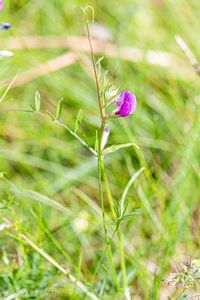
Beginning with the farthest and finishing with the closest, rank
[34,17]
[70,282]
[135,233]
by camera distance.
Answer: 1. [34,17]
2. [135,233]
3. [70,282]

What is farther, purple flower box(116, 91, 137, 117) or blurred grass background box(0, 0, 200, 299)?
blurred grass background box(0, 0, 200, 299)

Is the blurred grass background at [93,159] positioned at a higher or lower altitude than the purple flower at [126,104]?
lower

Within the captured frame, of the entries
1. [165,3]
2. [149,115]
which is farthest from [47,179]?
[165,3]

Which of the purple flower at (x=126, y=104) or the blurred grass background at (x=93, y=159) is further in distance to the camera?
the blurred grass background at (x=93, y=159)

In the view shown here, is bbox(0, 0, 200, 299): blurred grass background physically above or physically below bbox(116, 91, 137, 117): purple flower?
below

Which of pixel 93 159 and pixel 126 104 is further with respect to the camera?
pixel 93 159

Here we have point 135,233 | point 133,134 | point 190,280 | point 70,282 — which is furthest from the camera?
point 133,134

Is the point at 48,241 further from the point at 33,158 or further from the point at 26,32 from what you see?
the point at 26,32

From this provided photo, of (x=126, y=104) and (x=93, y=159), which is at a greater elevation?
(x=126, y=104)
